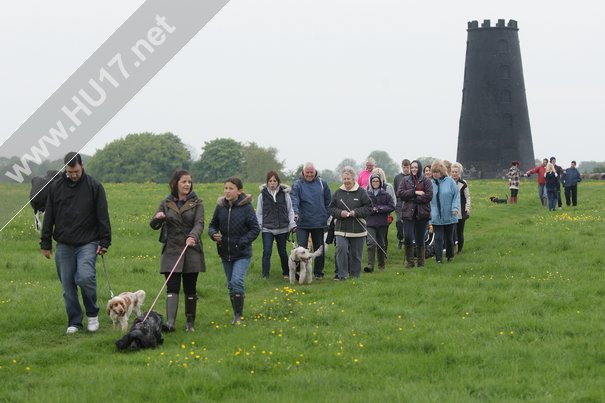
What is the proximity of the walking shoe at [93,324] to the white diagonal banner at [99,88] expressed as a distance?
7.28 m

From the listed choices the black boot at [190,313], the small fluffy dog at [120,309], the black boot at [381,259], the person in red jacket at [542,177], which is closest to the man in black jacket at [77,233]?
the small fluffy dog at [120,309]

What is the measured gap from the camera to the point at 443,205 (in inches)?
696

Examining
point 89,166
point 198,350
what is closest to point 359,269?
point 198,350

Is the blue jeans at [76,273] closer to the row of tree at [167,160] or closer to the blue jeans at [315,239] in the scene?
the blue jeans at [315,239]

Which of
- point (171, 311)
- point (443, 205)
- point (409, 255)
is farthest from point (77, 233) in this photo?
point (443, 205)

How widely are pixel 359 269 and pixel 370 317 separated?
14.3ft

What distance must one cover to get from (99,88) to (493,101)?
65.0 metres

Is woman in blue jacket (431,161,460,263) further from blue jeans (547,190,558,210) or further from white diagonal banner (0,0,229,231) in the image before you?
blue jeans (547,190,558,210)

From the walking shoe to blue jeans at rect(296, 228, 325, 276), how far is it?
617 cm

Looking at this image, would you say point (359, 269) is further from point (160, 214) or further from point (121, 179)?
point (121, 179)

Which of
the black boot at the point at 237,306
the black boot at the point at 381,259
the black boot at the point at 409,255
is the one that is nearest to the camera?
the black boot at the point at 237,306

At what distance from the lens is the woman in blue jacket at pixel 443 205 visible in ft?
57.9

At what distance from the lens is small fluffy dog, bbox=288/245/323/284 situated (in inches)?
607

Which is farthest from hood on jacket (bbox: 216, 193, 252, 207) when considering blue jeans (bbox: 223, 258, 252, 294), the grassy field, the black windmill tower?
the black windmill tower
